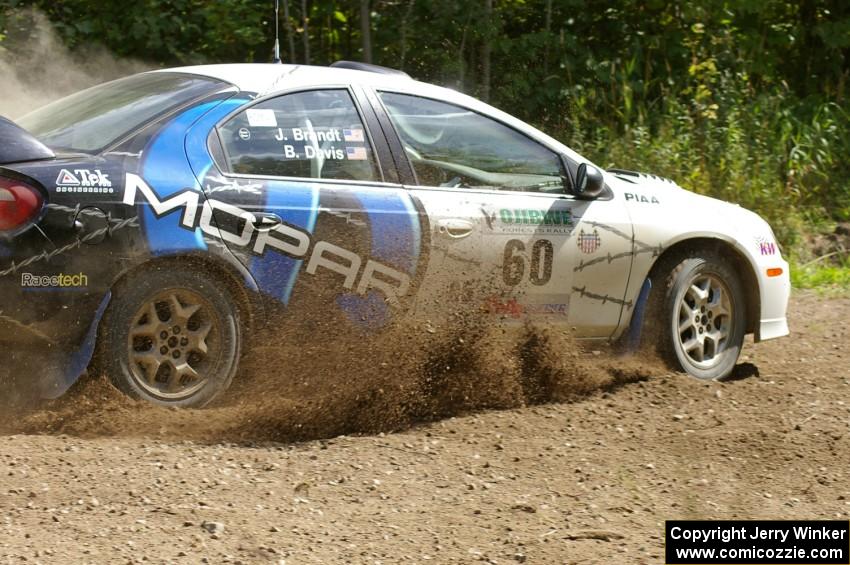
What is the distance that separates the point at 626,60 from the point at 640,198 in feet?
18.6

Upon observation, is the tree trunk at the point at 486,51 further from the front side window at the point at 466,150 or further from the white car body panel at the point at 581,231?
the front side window at the point at 466,150

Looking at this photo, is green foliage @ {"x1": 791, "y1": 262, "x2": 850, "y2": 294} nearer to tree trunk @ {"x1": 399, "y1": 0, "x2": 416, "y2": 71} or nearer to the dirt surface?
the dirt surface

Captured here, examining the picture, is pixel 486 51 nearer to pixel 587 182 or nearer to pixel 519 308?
pixel 587 182

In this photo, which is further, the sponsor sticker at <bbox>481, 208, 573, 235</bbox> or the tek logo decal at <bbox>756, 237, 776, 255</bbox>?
the tek logo decal at <bbox>756, 237, 776, 255</bbox>

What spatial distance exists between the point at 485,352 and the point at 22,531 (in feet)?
8.42

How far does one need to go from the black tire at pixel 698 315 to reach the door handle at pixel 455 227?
1.27m

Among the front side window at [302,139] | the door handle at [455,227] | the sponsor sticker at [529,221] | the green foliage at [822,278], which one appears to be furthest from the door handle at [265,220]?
the green foliage at [822,278]

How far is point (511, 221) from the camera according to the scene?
19.1 ft

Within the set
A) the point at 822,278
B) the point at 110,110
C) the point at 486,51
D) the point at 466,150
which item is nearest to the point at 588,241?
the point at 466,150

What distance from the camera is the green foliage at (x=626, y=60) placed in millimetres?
10258

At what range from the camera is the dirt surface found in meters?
4.00

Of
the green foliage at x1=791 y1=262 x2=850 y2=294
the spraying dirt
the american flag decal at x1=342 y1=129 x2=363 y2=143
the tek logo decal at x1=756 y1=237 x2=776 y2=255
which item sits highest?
the american flag decal at x1=342 y1=129 x2=363 y2=143

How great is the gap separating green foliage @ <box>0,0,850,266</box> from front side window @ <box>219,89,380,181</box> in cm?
481
